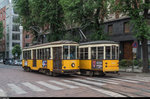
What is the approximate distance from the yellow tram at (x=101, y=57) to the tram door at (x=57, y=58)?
97.6 inches

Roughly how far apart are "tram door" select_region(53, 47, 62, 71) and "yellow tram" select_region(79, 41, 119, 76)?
2478 mm

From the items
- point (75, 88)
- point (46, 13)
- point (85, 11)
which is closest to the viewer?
point (75, 88)

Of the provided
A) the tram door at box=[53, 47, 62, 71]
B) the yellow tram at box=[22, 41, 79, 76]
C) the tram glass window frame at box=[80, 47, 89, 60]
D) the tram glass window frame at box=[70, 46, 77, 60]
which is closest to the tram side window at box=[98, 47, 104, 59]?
the tram glass window frame at box=[80, 47, 89, 60]

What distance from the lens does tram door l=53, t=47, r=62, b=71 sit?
1602cm

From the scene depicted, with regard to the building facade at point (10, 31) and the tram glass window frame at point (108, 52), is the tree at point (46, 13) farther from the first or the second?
the building facade at point (10, 31)

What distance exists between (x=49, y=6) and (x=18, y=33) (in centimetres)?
4400

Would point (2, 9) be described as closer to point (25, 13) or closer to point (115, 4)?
point (25, 13)

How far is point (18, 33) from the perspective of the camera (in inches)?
2697

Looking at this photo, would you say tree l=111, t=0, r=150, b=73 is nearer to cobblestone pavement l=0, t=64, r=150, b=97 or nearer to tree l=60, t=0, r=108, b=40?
tree l=60, t=0, r=108, b=40

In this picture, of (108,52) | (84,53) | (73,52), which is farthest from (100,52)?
(73,52)

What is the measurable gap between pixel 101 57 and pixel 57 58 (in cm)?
361

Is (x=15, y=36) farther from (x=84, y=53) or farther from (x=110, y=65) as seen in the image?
(x=110, y=65)

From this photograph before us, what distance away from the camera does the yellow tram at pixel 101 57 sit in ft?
51.7

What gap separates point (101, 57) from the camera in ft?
52.3
